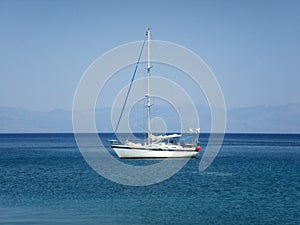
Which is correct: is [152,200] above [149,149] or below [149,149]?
below

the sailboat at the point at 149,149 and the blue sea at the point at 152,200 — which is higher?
the sailboat at the point at 149,149

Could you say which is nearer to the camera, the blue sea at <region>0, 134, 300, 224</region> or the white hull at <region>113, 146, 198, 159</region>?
the blue sea at <region>0, 134, 300, 224</region>

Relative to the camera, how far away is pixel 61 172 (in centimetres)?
6344

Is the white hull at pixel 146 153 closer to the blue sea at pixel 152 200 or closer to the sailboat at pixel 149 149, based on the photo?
the sailboat at pixel 149 149

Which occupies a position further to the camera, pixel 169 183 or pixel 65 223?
pixel 169 183

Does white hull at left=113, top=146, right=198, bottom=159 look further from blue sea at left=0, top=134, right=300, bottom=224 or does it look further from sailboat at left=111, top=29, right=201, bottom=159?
blue sea at left=0, top=134, right=300, bottom=224

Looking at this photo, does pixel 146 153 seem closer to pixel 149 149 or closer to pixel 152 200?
pixel 149 149

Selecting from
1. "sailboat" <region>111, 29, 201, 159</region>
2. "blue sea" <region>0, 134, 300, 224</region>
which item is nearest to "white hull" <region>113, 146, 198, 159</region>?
"sailboat" <region>111, 29, 201, 159</region>

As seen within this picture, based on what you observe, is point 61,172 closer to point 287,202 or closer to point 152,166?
point 152,166

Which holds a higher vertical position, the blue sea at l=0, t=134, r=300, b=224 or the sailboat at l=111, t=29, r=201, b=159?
the sailboat at l=111, t=29, r=201, b=159

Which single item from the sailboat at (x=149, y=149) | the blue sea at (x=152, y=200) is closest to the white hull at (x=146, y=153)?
the sailboat at (x=149, y=149)

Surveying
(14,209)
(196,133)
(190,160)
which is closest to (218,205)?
(14,209)

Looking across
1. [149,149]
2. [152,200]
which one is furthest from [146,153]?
[152,200]

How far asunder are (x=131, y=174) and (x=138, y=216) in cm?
2642
